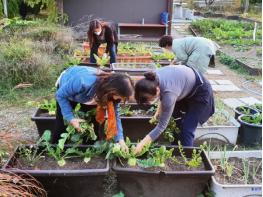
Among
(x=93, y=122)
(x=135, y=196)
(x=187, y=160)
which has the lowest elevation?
(x=135, y=196)

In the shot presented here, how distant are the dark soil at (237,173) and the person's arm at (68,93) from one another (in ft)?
4.81

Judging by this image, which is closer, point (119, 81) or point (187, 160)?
point (119, 81)

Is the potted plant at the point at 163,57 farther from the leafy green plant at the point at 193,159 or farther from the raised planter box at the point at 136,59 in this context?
the leafy green plant at the point at 193,159

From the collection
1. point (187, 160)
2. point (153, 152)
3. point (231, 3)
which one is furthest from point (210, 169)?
point (231, 3)

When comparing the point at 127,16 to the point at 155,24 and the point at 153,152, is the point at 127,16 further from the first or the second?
the point at 153,152

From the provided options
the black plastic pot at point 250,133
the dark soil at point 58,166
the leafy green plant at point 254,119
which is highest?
the dark soil at point 58,166

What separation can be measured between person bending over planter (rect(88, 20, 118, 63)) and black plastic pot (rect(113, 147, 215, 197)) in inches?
127

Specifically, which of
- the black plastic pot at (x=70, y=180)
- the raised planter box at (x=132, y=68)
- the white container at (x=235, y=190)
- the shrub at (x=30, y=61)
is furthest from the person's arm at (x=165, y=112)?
the shrub at (x=30, y=61)

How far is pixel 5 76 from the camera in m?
6.17

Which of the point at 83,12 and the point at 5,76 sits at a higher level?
the point at 83,12

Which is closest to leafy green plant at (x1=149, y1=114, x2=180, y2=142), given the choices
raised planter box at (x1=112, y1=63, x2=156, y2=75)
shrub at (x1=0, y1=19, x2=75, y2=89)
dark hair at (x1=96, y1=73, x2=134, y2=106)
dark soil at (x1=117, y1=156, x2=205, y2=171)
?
dark soil at (x1=117, y1=156, x2=205, y2=171)

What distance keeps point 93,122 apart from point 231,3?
2035 centimetres

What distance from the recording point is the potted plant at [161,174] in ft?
10.1

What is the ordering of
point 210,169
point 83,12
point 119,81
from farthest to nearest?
point 83,12
point 210,169
point 119,81
